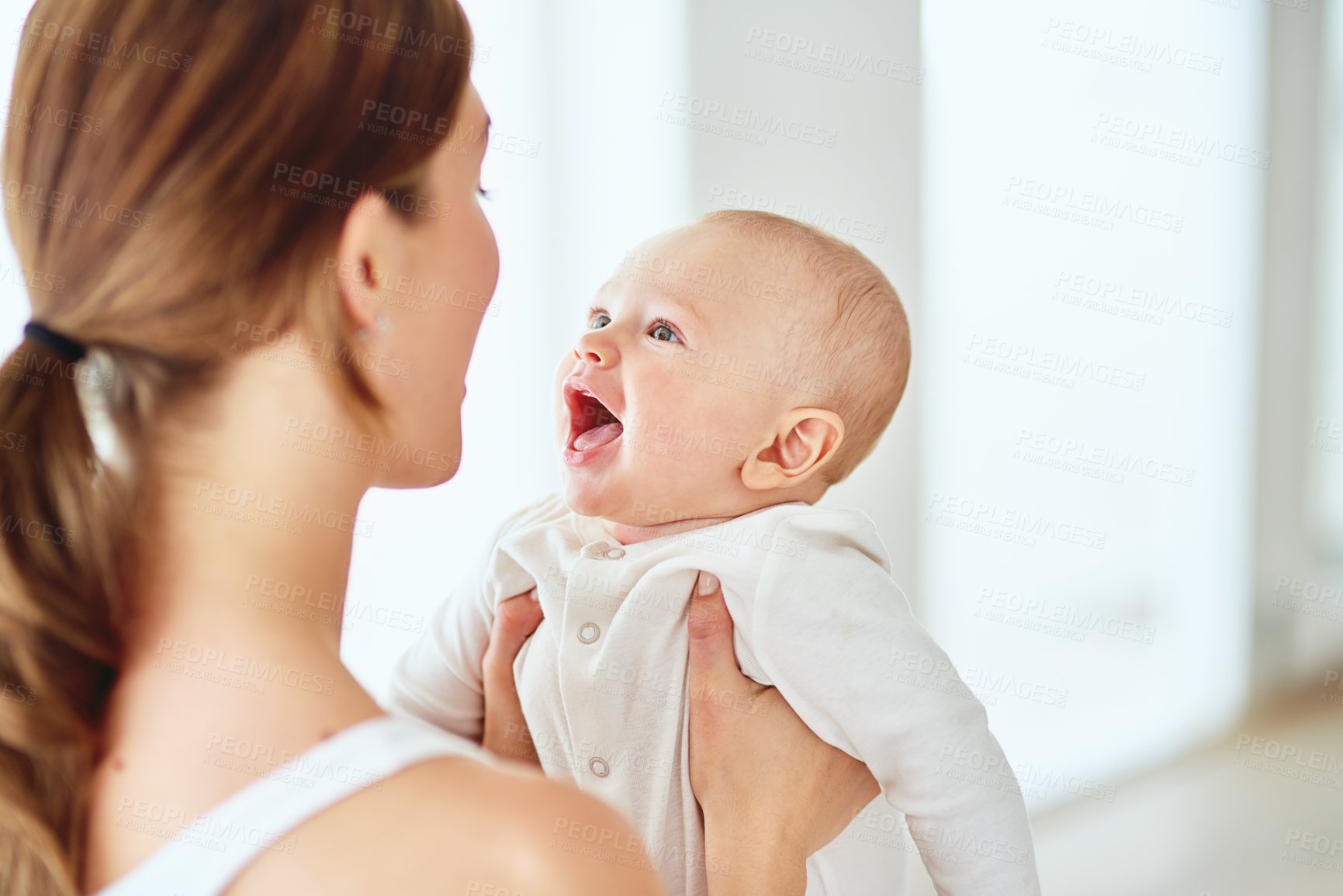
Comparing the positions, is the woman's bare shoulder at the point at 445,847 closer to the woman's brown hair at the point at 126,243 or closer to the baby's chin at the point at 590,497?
the woman's brown hair at the point at 126,243

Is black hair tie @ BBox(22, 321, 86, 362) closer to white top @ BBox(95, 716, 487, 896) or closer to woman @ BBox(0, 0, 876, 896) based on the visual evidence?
woman @ BBox(0, 0, 876, 896)

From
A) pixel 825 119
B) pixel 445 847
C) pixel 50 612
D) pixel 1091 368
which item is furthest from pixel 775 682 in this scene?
pixel 1091 368

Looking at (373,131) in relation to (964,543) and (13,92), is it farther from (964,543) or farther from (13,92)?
(964,543)

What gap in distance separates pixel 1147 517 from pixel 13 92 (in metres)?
2.50

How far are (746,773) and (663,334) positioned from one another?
44cm

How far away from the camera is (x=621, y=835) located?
57cm

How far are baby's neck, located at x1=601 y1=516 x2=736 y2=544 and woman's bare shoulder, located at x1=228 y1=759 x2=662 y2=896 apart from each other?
480 millimetres

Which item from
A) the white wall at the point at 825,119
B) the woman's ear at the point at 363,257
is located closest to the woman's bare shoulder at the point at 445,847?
the woman's ear at the point at 363,257

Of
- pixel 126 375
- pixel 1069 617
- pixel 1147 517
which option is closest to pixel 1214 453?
pixel 1147 517

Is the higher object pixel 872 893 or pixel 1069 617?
Result: pixel 872 893

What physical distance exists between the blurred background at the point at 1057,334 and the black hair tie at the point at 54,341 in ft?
1.62

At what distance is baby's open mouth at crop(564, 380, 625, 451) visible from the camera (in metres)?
1.02

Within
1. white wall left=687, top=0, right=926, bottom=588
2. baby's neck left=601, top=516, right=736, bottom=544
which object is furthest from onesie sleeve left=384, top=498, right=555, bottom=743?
white wall left=687, top=0, right=926, bottom=588

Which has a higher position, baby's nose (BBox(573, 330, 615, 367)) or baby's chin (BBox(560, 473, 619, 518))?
baby's nose (BBox(573, 330, 615, 367))
